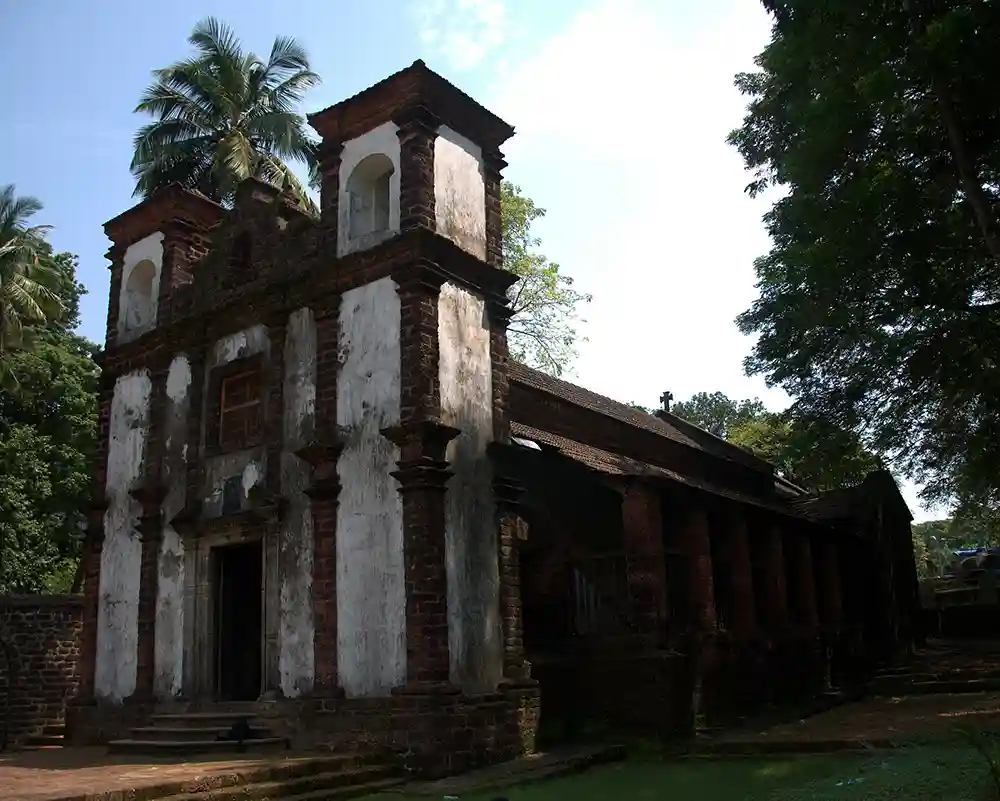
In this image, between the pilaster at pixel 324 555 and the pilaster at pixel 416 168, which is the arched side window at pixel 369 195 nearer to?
the pilaster at pixel 416 168

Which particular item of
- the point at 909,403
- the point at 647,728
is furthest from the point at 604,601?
the point at 909,403

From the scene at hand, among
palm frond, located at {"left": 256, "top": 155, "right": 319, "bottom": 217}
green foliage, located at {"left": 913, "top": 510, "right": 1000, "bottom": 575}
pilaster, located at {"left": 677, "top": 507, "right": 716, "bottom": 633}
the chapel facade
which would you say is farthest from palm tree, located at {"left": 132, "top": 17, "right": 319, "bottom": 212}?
green foliage, located at {"left": 913, "top": 510, "right": 1000, "bottom": 575}

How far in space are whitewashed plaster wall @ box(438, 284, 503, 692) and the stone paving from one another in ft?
7.57

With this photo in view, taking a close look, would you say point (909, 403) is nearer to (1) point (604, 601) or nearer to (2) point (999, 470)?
(2) point (999, 470)

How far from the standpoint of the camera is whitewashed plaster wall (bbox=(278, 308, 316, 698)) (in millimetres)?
11852

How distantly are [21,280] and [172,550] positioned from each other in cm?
1294

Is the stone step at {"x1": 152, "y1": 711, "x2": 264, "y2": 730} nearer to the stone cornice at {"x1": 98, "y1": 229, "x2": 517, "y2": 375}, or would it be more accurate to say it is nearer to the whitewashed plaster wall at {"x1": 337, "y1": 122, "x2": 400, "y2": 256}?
the stone cornice at {"x1": 98, "y1": 229, "x2": 517, "y2": 375}

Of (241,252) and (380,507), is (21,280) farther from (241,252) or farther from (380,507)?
(380,507)

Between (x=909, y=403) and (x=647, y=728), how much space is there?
587cm

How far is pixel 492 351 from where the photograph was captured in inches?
507

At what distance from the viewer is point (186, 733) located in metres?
11.9

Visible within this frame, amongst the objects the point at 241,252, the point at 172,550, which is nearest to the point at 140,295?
the point at 241,252

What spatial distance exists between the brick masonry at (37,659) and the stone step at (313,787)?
858 cm

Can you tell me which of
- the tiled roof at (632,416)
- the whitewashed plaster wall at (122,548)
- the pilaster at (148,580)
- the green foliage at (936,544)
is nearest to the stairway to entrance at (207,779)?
the pilaster at (148,580)
